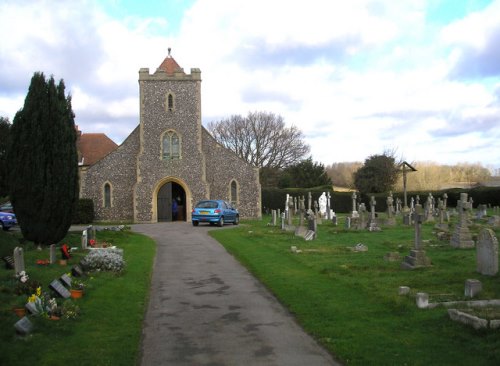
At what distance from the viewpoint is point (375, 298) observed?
8.84 m

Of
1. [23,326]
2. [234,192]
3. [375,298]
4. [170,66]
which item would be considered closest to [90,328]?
[23,326]

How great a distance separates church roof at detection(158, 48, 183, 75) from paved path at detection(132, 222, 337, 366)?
26.0 metres

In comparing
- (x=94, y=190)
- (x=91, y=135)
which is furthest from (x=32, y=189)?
(x=91, y=135)

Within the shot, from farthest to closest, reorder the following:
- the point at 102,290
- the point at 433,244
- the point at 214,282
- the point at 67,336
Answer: the point at 433,244
the point at 214,282
the point at 102,290
the point at 67,336

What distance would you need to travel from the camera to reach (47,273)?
1168 cm

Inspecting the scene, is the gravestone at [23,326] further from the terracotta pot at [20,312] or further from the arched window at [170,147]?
the arched window at [170,147]

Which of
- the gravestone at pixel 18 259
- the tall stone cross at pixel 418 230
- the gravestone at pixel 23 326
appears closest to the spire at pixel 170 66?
the tall stone cross at pixel 418 230

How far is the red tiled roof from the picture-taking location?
52.0 metres

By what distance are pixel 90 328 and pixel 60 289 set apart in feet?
6.26

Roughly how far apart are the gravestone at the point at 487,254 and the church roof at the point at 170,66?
29223mm

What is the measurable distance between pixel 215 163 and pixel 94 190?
8.49 meters

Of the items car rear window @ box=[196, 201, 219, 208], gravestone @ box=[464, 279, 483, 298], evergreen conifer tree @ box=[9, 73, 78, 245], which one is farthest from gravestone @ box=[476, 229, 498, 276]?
car rear window @ box=[196, 201, 219, 208]

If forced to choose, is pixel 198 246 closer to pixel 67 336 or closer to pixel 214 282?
pixel 214 282

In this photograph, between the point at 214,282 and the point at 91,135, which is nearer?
the point at 214,282
